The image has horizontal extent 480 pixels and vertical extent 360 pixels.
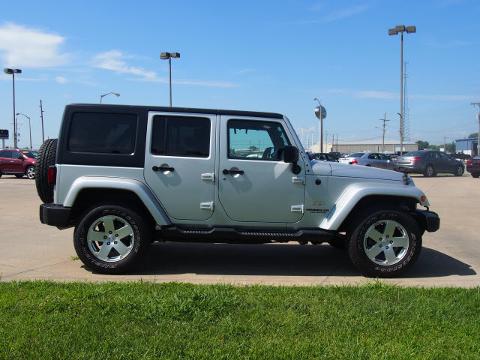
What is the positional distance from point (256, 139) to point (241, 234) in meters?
1.17

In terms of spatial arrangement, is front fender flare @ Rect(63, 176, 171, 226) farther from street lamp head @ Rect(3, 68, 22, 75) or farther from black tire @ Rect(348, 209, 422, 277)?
street lamp head @ Rect(3, 68, 22, 75)

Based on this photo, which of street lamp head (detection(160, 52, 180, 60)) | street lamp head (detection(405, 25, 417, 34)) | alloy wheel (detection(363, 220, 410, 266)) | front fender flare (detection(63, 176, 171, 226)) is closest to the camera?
front fender flare (detection(63, 176, 171, 226))

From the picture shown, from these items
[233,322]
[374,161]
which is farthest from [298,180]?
[374,161]

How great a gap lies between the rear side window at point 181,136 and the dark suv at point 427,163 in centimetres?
2610

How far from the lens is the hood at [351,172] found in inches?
255

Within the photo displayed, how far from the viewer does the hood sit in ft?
21.2

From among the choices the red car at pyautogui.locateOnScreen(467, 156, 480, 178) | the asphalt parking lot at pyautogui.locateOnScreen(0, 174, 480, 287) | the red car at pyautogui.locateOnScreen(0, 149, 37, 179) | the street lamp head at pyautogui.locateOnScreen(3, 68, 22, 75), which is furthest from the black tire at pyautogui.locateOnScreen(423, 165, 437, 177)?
the street lamp head at pyautogui.locateOnScreen(3, 68, 22, 75)

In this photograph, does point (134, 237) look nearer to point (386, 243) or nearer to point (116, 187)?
point (116, 187)

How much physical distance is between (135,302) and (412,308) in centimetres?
250

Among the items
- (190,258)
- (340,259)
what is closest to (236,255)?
(190,258)

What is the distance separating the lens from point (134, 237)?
6.29 meters

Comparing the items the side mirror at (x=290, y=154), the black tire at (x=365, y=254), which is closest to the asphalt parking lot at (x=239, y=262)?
the black tire at (x=365, y=254)

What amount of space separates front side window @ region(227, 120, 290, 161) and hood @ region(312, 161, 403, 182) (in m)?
0.50

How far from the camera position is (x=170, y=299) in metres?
4.82
